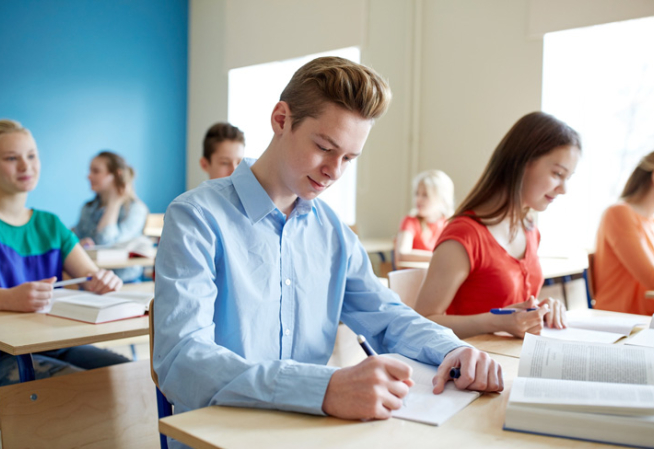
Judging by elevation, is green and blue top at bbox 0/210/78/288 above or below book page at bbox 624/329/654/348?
above

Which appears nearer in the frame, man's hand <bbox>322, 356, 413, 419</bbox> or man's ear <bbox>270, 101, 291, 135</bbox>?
man's hand <bbox>322, 356, 413, 419</bbox>

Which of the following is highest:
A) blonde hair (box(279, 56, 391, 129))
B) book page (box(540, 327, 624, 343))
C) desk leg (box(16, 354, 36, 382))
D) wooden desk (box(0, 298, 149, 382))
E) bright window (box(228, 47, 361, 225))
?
bright window (box(228, 47, 361, 225))

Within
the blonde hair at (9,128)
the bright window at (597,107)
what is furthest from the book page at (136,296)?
the bright window at (597,107)

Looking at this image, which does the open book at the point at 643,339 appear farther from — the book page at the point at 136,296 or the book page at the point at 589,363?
the book page at the point at 136,296

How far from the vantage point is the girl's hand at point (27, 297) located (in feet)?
6.46

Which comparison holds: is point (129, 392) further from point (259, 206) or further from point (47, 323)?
point (259, 206)

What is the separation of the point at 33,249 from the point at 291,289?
4.81 feet

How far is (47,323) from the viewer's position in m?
1.83

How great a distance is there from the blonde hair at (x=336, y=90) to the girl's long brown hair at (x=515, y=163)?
0.84 metres

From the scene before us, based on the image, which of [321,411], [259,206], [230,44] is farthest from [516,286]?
[230,44]

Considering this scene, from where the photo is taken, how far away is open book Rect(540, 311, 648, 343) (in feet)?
5.28

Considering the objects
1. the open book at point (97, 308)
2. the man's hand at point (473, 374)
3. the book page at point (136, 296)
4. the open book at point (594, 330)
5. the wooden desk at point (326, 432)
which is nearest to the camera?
the wooden desk at point (326, 432)

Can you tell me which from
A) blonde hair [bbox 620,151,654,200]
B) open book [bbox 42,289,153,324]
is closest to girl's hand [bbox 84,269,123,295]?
open book [bbox 42,289,153,324]

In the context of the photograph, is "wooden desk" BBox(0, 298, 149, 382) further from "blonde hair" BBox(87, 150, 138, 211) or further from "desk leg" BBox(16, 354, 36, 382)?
"blonde hair" BBox(87, 150, 138, 211)
